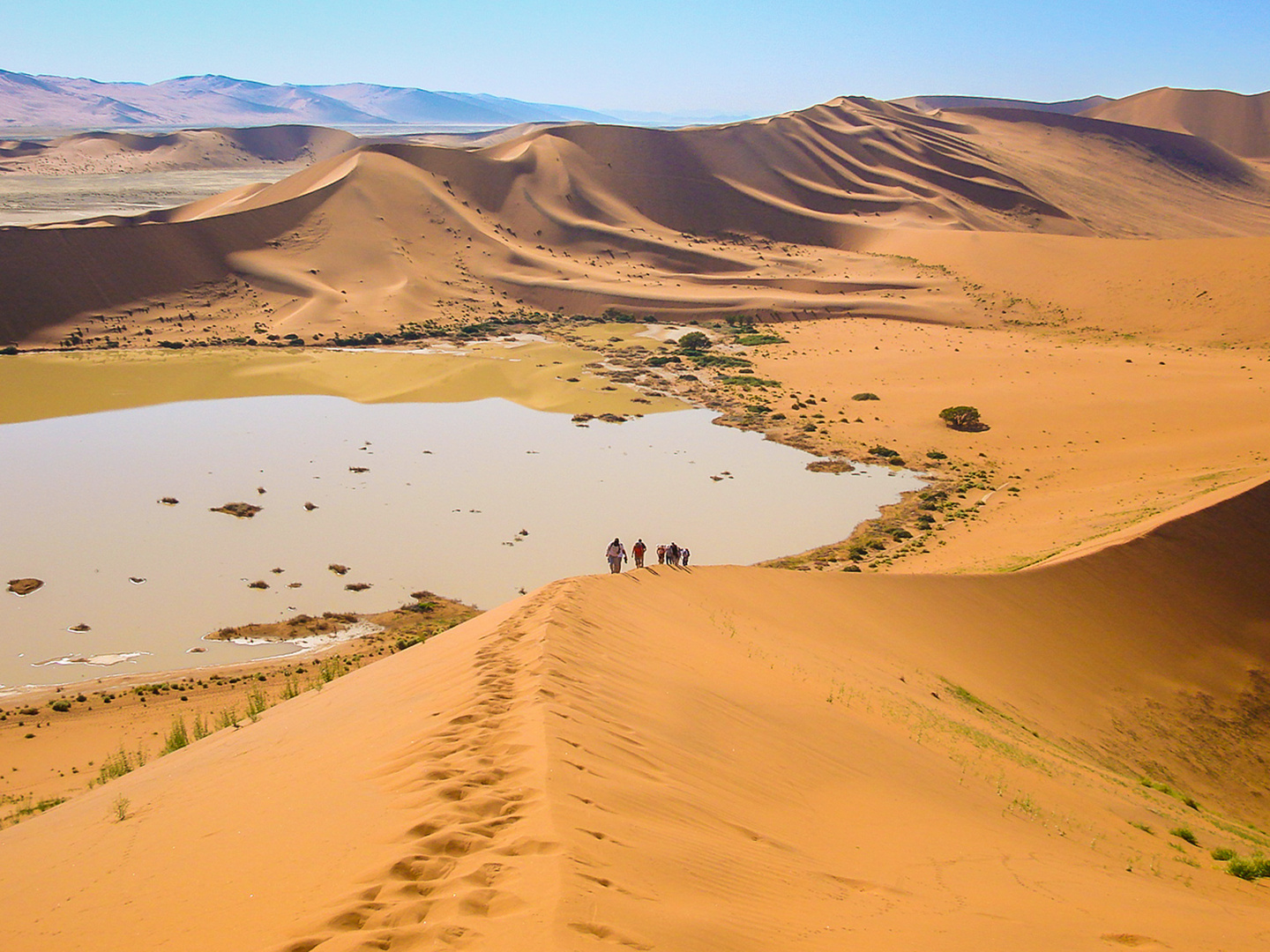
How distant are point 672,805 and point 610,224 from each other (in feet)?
220

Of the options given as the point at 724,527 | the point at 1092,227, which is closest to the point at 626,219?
the point at 1092,227

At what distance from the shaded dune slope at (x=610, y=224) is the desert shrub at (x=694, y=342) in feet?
21.2

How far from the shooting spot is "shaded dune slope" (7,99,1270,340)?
168 ft

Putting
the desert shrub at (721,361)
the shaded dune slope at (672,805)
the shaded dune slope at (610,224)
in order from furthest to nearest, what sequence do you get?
1. the shaded dune slope at (610,224)
2. the desert shrub at (721,361)
3. the shaded dune slope at (672,805)

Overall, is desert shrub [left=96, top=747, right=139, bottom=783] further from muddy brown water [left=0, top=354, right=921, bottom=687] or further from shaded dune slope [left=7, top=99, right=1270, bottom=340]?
shaded dune slope [left=7, top=99, right=1270, bottom=340]

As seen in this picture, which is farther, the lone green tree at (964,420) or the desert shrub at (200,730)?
the lone green tree at (964,420)

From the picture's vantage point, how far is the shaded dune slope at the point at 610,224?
168 feet

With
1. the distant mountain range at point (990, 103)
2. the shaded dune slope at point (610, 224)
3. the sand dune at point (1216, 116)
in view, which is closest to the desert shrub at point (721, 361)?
the shaded dune slope at point (610, 224)

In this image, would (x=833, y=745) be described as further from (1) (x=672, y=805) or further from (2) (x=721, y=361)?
(2) (x=721, y=361)

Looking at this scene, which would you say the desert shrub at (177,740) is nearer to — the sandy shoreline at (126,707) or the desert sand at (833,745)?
the sandy shoreline at (126,707)

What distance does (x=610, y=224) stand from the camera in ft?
228

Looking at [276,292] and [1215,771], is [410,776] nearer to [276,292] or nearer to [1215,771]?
[1215,771]

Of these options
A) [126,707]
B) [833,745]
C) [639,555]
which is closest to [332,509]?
[126,707]

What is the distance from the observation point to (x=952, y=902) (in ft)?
18.9
